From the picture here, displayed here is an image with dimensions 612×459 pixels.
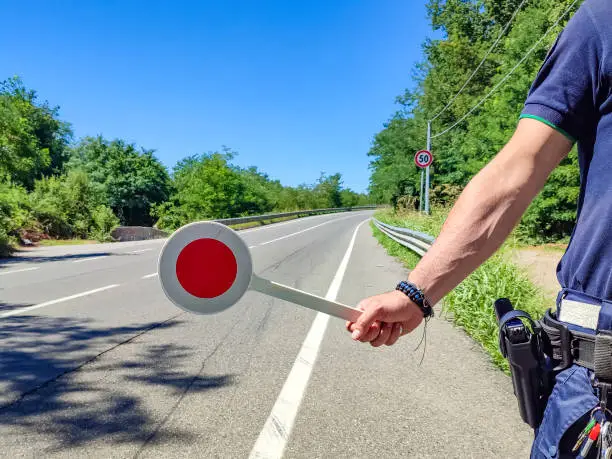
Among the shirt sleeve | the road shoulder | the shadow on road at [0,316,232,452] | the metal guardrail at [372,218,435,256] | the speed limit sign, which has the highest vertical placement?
the speed limit sign

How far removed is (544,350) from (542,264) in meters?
11.9

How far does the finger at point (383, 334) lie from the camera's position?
132 cm

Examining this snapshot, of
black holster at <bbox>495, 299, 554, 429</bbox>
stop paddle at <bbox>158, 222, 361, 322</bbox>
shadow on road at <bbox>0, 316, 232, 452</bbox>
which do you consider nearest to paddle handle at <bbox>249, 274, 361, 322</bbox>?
stop paddle at <bbox>158, 222, 361, 322</bbox>

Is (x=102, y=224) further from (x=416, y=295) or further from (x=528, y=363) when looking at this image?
(x=528, y=363)

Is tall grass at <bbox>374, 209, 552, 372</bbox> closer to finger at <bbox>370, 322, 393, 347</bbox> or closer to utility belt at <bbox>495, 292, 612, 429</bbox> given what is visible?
utility belt at <bbox>495, 292, 612, 429</bbox>

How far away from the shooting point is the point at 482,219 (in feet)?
4.20

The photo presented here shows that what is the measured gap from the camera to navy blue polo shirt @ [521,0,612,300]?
45.4 inches

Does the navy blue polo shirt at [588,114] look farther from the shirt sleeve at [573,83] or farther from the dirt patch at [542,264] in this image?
the dirt patch at [542,264]

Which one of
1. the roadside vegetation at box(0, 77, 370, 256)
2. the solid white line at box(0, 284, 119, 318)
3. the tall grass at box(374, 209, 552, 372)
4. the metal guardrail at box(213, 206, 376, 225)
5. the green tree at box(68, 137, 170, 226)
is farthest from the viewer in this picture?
the green tree at box(68, 137, 170, 226)

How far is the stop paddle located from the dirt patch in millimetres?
5854

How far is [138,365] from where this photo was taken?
446 centimetres

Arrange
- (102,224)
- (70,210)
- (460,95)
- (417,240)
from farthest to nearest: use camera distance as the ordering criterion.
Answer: (460,95)
(70,210)
(102,224)
(417,240)

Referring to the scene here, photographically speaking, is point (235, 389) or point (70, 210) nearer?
point (235, 389)

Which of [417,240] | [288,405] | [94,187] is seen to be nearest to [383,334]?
[288,405]
